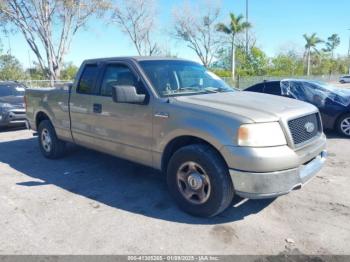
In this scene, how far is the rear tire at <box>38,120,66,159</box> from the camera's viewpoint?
5.92 metres

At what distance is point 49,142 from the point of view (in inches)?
236

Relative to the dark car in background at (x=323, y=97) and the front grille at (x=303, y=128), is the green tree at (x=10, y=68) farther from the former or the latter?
the front grille at (x=303, y=128)

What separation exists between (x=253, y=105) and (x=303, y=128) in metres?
0.62

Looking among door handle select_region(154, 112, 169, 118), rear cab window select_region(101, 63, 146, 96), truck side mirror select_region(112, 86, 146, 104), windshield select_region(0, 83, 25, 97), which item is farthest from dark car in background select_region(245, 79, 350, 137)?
windshield select_region(0, 83, 25, 97)

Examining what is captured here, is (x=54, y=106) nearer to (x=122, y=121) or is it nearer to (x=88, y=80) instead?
(x=88, y=80)

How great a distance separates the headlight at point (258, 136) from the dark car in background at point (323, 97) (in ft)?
16.6

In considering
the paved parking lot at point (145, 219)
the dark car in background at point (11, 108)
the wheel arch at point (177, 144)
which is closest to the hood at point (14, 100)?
the dark car in background at point (11, 108)

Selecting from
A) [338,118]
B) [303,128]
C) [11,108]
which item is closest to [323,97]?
[338,118]

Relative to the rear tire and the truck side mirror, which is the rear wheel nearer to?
the truck side mirror

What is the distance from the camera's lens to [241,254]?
286cm

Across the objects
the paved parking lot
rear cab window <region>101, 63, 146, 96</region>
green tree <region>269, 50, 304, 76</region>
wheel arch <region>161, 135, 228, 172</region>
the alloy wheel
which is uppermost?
green tree <region>269, 50, 304, 76</region>

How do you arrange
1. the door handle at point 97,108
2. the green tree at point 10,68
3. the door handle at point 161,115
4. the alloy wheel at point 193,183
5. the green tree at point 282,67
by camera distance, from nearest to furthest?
the alloy wheel at point 193,183 → the door handle at point 161,115 → the door handle at point 97,108 → the green tree at point 10,68 → the green tree at point 282,67

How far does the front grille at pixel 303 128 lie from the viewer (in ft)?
10.7

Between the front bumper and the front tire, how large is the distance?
162 millimetres
